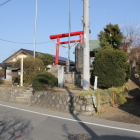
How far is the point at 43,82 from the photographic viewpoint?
13984 mm

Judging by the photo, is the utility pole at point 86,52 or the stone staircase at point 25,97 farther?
the stone staircase at point 25,97

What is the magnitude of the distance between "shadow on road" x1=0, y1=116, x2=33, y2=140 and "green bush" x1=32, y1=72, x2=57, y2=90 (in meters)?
4.64

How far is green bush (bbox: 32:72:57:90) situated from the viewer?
13.6 meters

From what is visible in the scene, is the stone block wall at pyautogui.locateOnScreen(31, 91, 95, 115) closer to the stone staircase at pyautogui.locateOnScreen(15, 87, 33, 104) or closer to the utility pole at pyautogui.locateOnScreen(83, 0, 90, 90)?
the stone staircase at pyautogui.locateOnScreen(15, 87, 33, 104)

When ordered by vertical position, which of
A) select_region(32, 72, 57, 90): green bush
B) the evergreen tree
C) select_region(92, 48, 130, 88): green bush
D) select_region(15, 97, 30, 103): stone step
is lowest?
select_region(15, 97, 30, 103): stone step

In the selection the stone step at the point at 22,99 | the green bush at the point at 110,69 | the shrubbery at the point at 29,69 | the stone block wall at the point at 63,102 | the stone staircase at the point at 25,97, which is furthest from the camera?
the shrubbery at the point at 29,69

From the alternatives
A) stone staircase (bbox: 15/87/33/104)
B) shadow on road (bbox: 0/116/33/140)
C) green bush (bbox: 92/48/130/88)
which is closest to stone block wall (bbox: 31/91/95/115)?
stone staircase (bbox: 15/87/33/104)

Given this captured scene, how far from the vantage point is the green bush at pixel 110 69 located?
14641 mm

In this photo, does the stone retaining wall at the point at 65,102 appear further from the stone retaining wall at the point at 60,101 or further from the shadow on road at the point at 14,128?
the shadow on road at the point at 14,128

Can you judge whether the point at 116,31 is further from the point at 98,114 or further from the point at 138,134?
the point at 138,134

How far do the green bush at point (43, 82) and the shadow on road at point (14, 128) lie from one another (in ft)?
15.2

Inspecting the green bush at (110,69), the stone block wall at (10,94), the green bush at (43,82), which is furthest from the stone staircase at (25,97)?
the green bush at (110,69)

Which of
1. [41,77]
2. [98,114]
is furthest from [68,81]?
[98,114]

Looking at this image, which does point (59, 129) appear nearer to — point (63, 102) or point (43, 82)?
point (63, 102)
